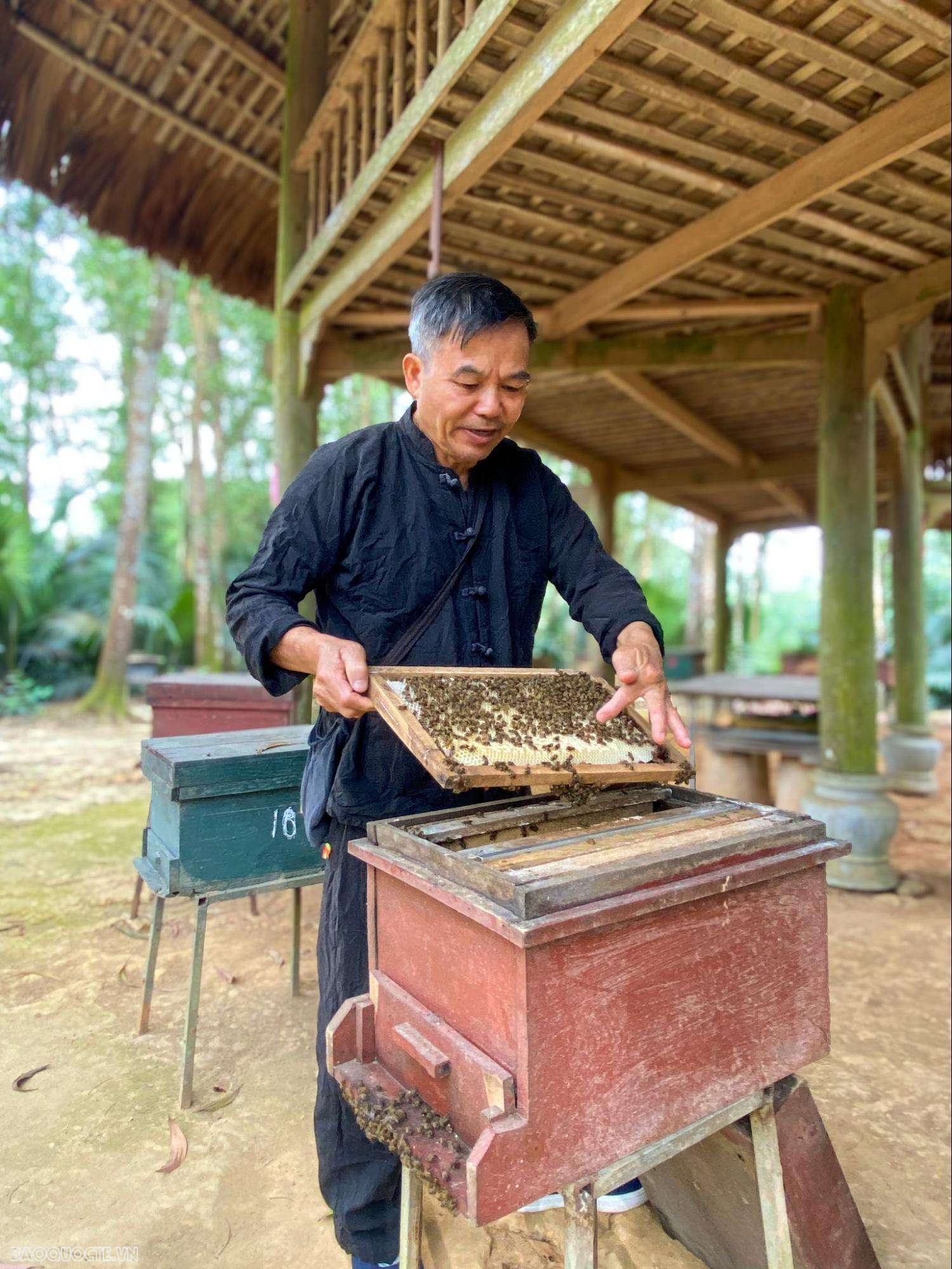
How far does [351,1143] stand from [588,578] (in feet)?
5.06

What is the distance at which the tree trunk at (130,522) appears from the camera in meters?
10.3

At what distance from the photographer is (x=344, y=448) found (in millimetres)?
1981

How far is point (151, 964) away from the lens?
2.92m

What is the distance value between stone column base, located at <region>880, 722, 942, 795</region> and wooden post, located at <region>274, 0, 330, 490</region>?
6781 millimetres

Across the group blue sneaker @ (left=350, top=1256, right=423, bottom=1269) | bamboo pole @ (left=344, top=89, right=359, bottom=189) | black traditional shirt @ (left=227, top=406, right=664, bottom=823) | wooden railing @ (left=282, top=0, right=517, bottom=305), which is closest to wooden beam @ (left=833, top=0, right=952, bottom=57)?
wooden railing @ (left=282, top=0, right=517, bottom=305)

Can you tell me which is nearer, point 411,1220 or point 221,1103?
point 411,1220

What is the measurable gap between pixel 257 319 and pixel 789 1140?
19628 millimetres

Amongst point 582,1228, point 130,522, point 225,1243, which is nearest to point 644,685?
point 582,1228

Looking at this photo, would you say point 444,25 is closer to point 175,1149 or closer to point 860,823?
point 175,1149

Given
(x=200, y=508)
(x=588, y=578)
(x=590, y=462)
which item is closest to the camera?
(x=588, y=578)

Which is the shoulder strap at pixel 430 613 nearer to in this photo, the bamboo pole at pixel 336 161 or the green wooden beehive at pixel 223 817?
the green wooden beehive at pixel 223 817

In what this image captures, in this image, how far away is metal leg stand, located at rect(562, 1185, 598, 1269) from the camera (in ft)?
4.71

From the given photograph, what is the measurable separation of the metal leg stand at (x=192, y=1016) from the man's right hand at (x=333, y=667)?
4.54ft

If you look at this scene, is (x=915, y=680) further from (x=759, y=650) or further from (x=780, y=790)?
(x=759, y=650)
